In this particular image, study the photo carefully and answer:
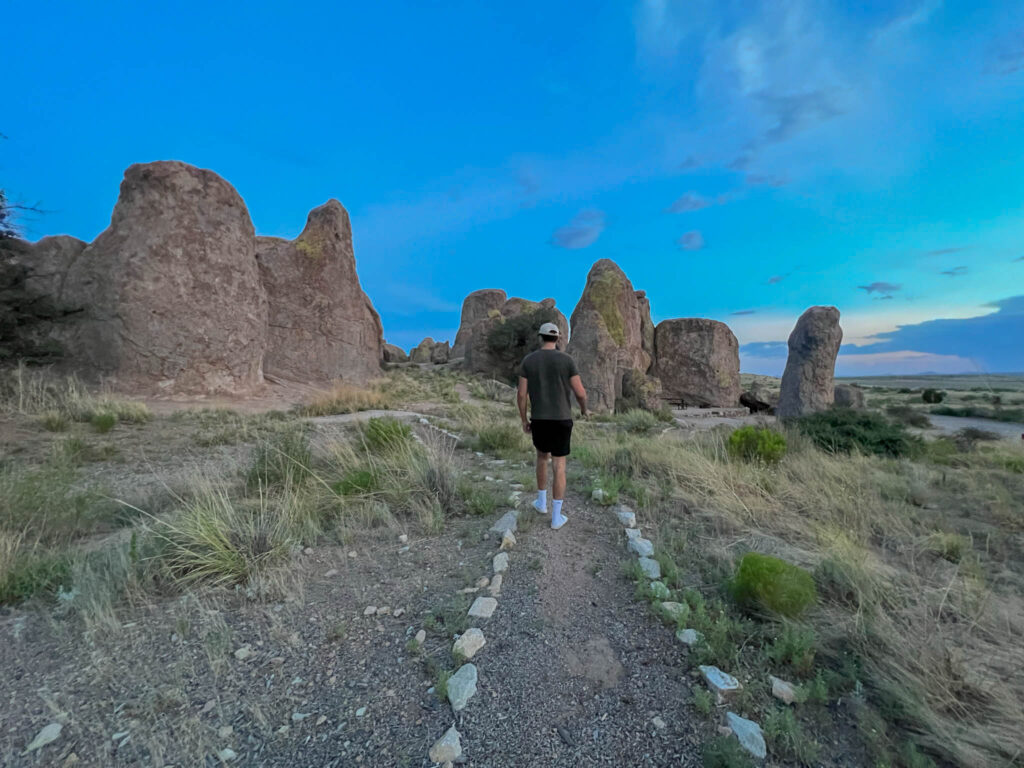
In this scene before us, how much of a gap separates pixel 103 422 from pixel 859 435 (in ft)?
43.5

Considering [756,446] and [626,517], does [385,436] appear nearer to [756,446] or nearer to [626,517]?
[626,517]

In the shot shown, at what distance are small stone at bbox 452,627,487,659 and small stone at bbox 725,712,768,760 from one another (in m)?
1.22

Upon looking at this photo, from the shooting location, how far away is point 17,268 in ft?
34.1

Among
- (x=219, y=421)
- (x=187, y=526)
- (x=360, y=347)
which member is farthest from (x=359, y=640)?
(x=360, y=347)

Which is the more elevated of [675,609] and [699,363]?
[699,363]

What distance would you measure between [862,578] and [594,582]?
1.65 metres

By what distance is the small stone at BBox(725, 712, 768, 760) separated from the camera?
193 centimetres

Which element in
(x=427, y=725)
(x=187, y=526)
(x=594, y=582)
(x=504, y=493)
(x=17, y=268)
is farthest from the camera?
(x=17, y=268)

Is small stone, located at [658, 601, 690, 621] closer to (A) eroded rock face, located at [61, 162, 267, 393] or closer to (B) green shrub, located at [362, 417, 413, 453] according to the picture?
(B) green shrub, located at [362, 417, 413, 453]

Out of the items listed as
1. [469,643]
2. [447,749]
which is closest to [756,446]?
[469,643]

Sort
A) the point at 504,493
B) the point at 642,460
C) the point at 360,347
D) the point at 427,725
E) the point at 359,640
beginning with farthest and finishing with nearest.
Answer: the point at 360,347
the point at 642,460
the point at 504,493
the point at 359,640
the point at 427,725

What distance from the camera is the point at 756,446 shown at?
6930mm

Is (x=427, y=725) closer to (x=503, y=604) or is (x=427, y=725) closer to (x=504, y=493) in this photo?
(x=503, y=604)

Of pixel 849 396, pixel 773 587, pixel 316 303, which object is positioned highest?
pixel 316 303
